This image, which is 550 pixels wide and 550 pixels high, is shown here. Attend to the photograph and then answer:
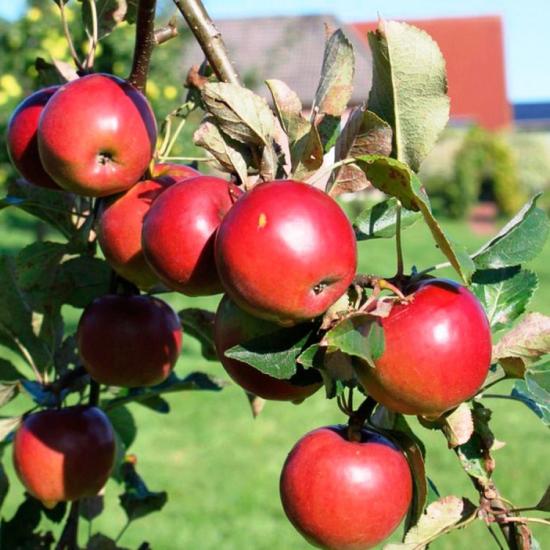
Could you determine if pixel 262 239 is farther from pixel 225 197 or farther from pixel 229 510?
pixel 229 510

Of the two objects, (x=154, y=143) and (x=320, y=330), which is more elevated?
(x=154, y=143)

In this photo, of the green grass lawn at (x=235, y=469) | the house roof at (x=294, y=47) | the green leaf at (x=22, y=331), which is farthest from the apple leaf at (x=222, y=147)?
the house roof at (x=294, y=47)

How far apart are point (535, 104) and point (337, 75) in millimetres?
39665

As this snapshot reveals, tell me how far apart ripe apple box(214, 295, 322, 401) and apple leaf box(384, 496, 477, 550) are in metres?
0.16

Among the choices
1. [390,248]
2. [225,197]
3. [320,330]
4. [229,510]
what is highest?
[225,197]

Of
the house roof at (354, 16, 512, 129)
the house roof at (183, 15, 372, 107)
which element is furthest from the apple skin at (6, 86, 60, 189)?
the house roof at (354, 16, 512, 129)

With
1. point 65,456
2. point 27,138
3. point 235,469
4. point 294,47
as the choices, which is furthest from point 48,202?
point 294,47

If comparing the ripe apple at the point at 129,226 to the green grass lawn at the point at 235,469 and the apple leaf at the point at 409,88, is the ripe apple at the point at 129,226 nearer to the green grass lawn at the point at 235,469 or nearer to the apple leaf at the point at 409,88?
the apple leaf at the point at 409,88

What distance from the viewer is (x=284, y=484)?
0.79m

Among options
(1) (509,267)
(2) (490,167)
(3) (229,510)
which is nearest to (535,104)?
(2) (490,167)

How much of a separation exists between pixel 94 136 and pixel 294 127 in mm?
188

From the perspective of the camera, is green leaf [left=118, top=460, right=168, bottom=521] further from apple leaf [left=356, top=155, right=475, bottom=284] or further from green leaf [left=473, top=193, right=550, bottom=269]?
apple leaf [left=356, top=155, right=475, bottom=284]

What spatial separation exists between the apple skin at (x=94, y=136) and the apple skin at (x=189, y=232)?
103 millimetres

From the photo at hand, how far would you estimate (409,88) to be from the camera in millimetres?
760
